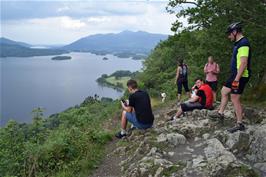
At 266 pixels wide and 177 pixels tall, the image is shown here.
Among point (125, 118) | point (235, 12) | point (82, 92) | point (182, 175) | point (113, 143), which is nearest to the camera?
point (182, 175)

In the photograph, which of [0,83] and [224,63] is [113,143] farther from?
[0,83]

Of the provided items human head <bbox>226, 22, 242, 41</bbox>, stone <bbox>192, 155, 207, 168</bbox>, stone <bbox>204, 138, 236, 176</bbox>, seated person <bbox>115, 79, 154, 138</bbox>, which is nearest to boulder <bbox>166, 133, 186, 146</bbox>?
stone <bbox>204, 138, 236, 176</bbox>

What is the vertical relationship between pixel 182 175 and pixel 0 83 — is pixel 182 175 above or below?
above

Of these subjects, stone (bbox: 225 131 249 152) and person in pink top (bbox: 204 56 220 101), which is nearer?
stone (bbox: 225 131 249 152)

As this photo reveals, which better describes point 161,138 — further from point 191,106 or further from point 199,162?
point 191,106

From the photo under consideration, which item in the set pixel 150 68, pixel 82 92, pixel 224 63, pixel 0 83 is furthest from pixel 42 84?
pixel 224 63

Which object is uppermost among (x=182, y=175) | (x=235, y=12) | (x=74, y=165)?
(x=235, y=12)

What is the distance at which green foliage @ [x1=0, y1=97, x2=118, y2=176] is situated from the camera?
8.73 metres

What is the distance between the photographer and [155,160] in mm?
7070

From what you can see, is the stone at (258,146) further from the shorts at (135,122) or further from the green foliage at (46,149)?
the green foliage at (46,149)

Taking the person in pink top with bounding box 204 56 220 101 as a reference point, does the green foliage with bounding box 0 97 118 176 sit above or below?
below

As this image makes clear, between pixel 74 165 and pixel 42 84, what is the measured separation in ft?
585

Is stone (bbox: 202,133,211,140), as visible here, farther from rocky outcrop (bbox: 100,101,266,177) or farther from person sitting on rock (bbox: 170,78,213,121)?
person sitting on rock (bbox: 170,78,213,121)

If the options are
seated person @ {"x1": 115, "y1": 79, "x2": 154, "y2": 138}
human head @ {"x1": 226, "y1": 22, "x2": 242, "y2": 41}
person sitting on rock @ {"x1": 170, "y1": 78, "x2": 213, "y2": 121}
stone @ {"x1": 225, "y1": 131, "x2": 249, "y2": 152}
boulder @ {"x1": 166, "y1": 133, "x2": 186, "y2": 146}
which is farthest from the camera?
person sitting on rock @ {"x1": 170, "y1": 78, "x2": 213, "y2": 121}
